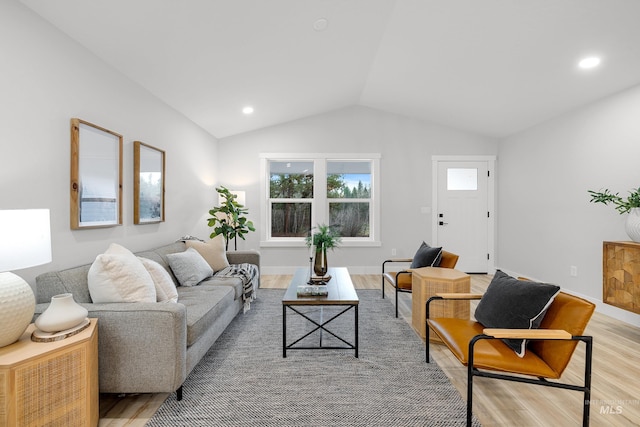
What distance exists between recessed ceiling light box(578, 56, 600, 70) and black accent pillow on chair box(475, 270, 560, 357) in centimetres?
244

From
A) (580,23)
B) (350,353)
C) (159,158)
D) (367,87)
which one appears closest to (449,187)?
(367,87)

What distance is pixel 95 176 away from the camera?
2539 mm

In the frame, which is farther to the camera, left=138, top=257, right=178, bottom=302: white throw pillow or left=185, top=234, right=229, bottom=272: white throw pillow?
left=185, top=234, right=229, bottom=272: white throw pillow

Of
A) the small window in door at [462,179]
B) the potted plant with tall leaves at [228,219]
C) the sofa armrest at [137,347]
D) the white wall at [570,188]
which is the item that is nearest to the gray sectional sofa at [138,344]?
the sofa armrest at [137,347]

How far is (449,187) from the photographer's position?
18.2 feet

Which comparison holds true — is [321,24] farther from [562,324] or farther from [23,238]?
[562,324]

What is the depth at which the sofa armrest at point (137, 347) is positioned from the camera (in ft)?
5.78

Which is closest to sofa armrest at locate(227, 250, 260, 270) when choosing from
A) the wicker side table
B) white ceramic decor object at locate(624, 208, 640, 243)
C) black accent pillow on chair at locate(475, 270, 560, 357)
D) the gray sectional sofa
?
the gray sectional sofa

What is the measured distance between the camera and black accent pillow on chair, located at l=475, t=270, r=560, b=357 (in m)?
1.72

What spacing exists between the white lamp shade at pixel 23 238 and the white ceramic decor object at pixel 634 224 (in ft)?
14.3

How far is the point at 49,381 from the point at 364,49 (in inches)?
149

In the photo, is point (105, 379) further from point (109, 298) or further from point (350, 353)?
point (350, 353)

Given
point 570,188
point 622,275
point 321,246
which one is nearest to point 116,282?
point 321,246

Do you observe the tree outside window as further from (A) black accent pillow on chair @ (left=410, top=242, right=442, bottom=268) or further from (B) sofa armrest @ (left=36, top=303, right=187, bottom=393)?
(B) sofa armrest @ (left=36, top=303, right=187, bottom=393)
